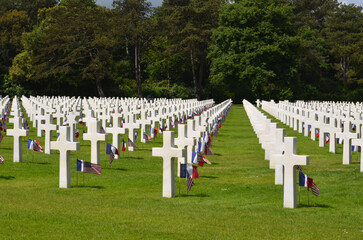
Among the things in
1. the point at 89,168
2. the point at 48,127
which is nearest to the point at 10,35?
the point at 48,127

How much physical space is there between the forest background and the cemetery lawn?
5219 cm

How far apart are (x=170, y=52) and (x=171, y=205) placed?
67.7 metres

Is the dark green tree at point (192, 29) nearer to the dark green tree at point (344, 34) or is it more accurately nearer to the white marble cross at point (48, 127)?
the dark green tree at point (344, 34)

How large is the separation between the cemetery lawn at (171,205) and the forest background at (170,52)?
5219 centimetres

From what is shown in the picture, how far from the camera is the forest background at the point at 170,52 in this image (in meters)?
66.6

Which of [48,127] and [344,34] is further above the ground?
[344,34]

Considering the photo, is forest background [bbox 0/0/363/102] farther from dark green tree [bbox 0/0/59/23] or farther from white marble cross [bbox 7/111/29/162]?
white marble cross [bbox 7/111/29/162]

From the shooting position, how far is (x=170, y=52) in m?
76.6

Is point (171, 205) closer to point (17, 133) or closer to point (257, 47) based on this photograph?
point (17, 133)

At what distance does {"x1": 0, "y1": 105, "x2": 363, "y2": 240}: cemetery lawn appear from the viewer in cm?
765

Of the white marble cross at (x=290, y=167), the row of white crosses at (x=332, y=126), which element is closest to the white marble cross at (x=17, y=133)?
the white marble cross at (x=290, y=167)

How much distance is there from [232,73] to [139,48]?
37.6 ft

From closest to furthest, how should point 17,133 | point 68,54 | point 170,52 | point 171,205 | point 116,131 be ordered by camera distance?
point 171,205, point 17,133, point 116,131, point 68,54, point 170,52

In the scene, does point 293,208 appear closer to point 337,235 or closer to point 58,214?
point 337,235
